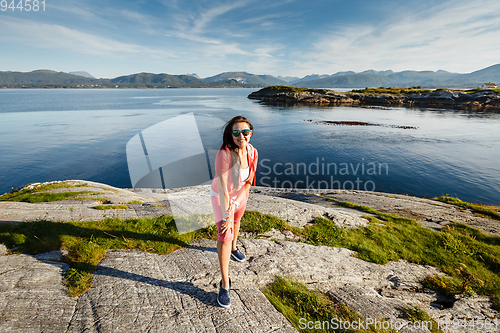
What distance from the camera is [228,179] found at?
487 centimetres

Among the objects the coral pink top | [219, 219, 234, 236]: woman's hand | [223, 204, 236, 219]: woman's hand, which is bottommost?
[219, 219, 234, 236]: woman's hand

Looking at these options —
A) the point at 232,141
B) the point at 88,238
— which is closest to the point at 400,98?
the point at 232,141

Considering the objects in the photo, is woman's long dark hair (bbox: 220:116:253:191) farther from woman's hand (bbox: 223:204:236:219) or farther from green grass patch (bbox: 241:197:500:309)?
green grass patch (bbox: 241:197:500:309)

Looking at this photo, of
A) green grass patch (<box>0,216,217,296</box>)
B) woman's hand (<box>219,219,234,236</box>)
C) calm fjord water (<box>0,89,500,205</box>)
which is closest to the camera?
woman's hand (<box>219,219,234,236</box>)

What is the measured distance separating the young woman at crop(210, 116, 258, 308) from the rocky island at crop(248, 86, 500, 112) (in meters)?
133

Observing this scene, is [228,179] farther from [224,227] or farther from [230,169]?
[224,227]

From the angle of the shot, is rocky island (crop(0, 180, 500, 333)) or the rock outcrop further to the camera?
the rock outcrop

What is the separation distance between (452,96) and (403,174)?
129 meters

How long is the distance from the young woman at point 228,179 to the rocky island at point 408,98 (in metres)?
133

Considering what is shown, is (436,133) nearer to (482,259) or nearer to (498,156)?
(498,156)

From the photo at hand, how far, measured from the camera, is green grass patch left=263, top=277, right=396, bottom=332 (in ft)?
15.1

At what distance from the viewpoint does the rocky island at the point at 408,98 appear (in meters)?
105

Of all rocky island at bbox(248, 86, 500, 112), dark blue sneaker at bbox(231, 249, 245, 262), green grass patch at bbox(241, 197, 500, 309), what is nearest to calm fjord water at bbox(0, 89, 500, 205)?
green grass patch at bbox(241, 197, 500, 309)

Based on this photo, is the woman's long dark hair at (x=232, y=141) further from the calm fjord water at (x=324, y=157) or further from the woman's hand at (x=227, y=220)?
the calm fjord water at (x=324, y=157)
